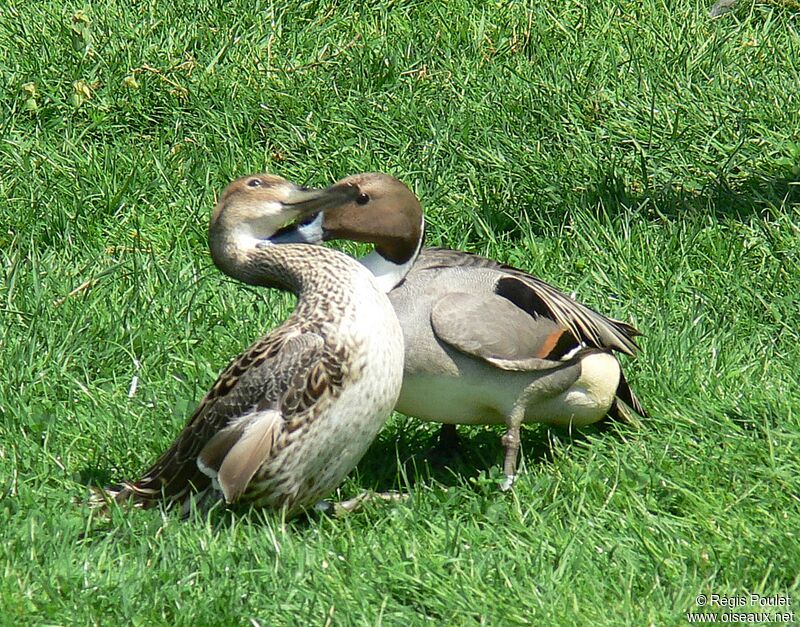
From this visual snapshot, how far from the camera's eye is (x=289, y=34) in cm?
714

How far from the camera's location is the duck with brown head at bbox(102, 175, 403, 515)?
392cm

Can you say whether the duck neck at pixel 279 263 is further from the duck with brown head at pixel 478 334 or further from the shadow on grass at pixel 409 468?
the shadow on grass at pixel 409 468

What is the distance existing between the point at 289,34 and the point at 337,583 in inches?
164

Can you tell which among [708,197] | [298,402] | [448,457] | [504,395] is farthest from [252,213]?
[708,197]

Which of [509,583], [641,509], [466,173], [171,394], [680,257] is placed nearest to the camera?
[509,583]

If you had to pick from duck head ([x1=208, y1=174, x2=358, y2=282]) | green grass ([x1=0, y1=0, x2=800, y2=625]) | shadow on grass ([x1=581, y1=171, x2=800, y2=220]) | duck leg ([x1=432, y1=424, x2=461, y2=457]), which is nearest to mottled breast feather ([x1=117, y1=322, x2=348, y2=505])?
green grass ([x1=0, y1=0, x2=800, y2=625])

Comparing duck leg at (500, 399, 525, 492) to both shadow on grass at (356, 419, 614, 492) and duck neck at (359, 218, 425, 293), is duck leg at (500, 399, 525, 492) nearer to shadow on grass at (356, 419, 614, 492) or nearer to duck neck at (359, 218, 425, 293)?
shadow on grass at (356, 419, 614, 492)

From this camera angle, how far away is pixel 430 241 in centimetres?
590

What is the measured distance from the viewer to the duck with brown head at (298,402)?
154 inches

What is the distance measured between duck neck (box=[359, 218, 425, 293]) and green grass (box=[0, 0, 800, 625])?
63cm

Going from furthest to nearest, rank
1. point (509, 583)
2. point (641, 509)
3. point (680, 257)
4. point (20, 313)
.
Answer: point (680, 257)
point (20, 313)
point (641, 509)
point (509, 583)

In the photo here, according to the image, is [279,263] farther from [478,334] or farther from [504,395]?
[504,395]

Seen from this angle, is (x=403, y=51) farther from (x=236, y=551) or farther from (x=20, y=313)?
(x=236, y=551)

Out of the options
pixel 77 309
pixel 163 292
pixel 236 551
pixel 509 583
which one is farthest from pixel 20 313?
pixel 509 583
